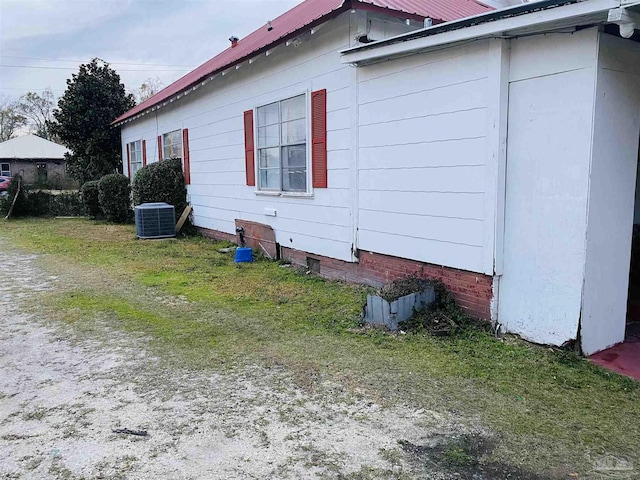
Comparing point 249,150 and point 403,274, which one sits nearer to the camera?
point 403,274

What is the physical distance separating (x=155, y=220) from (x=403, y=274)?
7663mm

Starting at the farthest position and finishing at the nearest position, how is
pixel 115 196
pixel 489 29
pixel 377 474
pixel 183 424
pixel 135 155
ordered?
pixel 135 155
pixel 115 196
pixel 489 29
pixel 183 424
pixel 377 474

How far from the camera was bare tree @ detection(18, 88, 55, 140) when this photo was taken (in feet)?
196

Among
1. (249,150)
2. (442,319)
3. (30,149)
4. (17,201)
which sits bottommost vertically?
(442,319)

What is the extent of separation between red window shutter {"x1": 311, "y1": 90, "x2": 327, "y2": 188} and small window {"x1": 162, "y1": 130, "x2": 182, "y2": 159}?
6526 mm

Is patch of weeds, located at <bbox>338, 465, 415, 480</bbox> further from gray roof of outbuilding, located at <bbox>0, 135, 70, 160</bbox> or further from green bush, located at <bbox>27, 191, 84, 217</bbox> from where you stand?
gray roof of outbuilding, located at <bbox>0, 135, 70, 160</bbox>

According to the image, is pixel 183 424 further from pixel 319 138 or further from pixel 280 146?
pixel 280 146

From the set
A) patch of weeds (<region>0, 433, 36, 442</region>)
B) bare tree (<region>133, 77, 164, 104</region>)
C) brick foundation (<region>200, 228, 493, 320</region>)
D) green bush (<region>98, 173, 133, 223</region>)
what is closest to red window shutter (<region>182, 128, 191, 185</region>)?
green bush (<region>98, 173, 133, 223</region>)

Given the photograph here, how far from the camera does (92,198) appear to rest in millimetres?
16047

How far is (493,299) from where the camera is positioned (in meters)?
4.45

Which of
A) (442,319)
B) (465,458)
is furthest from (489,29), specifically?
(465,458)

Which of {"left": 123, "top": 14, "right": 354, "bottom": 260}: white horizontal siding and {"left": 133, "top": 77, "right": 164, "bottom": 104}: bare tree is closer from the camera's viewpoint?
{"left": 123, "top": 14, "right": 354, "bottom": 260}: white horizontal siding

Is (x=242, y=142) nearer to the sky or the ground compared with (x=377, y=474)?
nearer to the sky

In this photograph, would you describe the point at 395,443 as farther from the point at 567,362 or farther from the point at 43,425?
the point at 43,425
